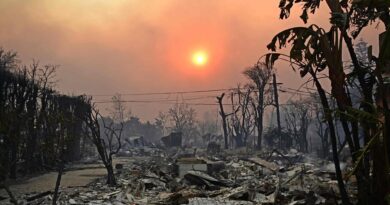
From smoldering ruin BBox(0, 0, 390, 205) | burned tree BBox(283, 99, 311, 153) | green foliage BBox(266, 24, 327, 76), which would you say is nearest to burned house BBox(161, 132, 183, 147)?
burned tree BBox(283, 99, 311, 153)

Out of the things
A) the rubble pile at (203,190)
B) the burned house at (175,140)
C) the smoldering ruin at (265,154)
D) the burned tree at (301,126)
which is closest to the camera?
the smoldering ruin at (265,154)

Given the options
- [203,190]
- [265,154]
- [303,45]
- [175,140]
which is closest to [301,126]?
[265,154]

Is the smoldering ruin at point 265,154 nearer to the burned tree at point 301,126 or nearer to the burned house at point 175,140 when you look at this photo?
the burned tree at point 301,126

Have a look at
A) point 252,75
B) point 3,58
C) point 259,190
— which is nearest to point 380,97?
point 259,190

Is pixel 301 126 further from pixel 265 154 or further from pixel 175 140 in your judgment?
pixel 175 140

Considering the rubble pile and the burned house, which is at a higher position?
the burned house

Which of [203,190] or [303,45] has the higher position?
[303,45]

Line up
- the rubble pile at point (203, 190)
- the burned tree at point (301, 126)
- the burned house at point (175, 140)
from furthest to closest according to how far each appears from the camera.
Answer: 1. the burned house at point (175, 140)
2. the burned tree at point (301, 126)
3. the rubble pile at point (203, 190)

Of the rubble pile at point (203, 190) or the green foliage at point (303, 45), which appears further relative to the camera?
the rubble pile at point (203, 190)

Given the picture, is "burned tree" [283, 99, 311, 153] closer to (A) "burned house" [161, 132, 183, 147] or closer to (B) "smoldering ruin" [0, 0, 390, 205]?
(B) "smoldering ruin" [0, 0, 390, 205]

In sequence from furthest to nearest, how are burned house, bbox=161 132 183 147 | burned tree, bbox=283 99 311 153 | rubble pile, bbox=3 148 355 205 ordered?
burned house, bbox=161 132 183 147 → burned tree, bbox=283 99 311 153 → rubble pile, bbox=3 148 355 205

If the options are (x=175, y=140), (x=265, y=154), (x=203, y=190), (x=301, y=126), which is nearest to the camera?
(x=203, y=190)

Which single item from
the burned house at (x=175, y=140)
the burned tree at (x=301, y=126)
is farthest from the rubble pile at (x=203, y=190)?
the burned house at (x=175, y=140)

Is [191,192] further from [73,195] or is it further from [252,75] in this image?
[252,75]
